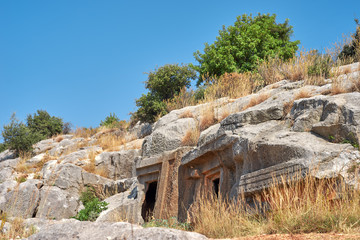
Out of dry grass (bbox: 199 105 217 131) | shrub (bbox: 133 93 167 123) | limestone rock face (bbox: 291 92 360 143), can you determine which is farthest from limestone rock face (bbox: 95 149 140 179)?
limestone rock face (bbox: 291 92 360 143)

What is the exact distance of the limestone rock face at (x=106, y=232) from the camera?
3.84 m

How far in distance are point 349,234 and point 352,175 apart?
1225 mm

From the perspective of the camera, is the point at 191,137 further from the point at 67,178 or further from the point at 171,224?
the point at 67,178

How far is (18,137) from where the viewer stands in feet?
79.0

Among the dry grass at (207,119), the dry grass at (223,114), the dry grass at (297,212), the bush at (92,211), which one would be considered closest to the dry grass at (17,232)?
the dry grass at (297,212)

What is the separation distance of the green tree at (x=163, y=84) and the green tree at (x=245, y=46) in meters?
1.16

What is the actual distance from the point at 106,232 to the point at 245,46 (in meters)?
21.0

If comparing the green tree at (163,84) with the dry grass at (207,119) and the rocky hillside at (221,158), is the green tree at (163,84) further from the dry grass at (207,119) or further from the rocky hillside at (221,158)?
the dry grass at (207,119)

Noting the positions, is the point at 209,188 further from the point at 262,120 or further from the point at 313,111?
the point at 313,111

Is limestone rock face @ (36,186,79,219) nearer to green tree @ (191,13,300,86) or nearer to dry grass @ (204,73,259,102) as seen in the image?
dry grass @ (204,73,259,102)

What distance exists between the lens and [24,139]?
947 inches

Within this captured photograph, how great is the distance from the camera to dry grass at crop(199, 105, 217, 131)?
36.3ft

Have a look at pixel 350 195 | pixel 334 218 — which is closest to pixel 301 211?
pixel 334 218

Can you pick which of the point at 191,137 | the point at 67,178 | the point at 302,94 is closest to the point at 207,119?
the point at 191,137
